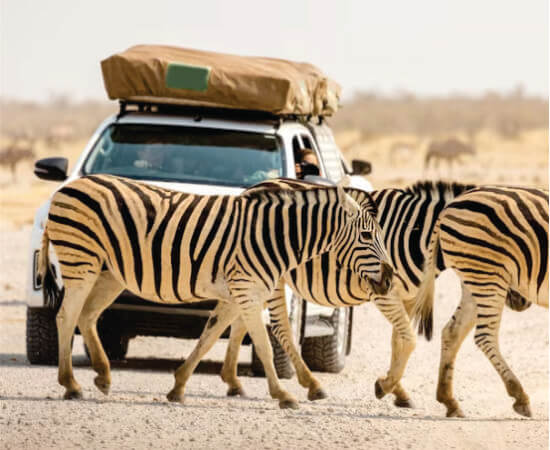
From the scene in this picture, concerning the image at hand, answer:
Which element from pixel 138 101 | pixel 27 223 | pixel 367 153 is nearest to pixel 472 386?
pixel 138 101

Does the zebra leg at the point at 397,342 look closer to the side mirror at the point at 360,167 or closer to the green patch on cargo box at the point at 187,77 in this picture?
the green patch on cargo box at the point at 187,77

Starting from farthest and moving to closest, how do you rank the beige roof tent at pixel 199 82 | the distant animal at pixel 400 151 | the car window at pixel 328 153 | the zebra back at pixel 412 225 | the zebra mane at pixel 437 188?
the distant animal at pixel 400 151 → the car window at pixel 328 153 → the beige roof tent at pixel 199 82 → the zebra back at pixel 412 225 → the zebra mane at pixel 437 188

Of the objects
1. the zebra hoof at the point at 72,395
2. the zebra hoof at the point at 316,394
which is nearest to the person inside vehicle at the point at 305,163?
the zebra hoof at the point at 316,394

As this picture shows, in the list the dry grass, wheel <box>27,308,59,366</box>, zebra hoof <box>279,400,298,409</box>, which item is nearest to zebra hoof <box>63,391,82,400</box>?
zebra hoof <box>279,400,298,409</box>

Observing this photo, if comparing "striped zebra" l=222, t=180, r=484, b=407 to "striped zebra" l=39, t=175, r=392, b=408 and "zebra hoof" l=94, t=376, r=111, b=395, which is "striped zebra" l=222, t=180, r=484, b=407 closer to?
"striped zebra" l=39, t=175, r=392, b=408

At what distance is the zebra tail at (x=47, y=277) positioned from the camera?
28.4 ft

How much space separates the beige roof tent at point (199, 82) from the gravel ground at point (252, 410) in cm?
213

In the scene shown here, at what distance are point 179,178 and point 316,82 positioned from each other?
1993 mm

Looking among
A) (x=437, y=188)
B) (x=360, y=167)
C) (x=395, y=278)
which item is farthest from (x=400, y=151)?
(x=395, y=278)

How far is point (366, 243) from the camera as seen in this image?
A: 8.20 meters

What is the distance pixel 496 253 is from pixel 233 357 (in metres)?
1.87

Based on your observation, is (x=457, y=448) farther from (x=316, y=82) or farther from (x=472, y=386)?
(x=316, y=82)

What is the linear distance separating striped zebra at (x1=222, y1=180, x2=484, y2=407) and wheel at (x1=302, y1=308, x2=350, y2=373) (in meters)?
1.24

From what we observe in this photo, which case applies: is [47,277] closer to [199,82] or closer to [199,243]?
[199,243]
